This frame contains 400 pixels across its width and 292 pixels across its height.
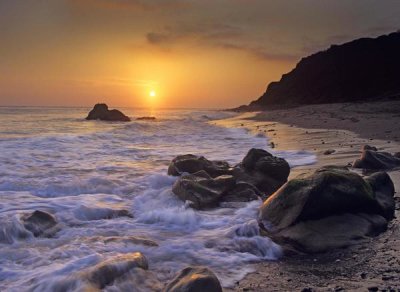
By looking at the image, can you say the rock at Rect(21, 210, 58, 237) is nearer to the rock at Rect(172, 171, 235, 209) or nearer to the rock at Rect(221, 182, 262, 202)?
the rock at Rect(172, 171, 235, 209)

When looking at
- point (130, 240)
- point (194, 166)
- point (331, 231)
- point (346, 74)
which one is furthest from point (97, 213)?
point (346, 74)

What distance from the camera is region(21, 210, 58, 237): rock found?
567 centimetres

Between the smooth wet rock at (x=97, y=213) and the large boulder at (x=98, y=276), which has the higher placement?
the large boulder at (x=98, y=276)

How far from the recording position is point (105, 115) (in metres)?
47.2

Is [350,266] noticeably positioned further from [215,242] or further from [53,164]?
[53,164]

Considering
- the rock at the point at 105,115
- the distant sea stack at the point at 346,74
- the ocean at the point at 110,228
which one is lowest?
the ocean at the point at 110,228

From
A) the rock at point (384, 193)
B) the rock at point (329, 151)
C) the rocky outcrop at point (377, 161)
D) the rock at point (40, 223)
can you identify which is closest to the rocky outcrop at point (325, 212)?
the rock at point (384, 193)

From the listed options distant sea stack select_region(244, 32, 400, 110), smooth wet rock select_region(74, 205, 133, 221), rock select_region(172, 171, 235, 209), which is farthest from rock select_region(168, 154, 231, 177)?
distant sea stack select_region(244, 32, 400, 110)

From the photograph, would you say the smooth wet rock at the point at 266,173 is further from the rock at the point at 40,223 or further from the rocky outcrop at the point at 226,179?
the rock at the point at 40,223

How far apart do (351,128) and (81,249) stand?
16995 mm

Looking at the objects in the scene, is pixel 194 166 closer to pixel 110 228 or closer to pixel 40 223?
pixel 110 228

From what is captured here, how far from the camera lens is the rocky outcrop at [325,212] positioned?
4945 mm

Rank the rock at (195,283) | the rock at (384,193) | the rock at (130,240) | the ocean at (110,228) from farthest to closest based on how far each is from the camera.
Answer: the rock at (384,193), the rock at (130,240), the ocean at (110,228), the rock at (195,283)

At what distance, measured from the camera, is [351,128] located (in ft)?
62.4
